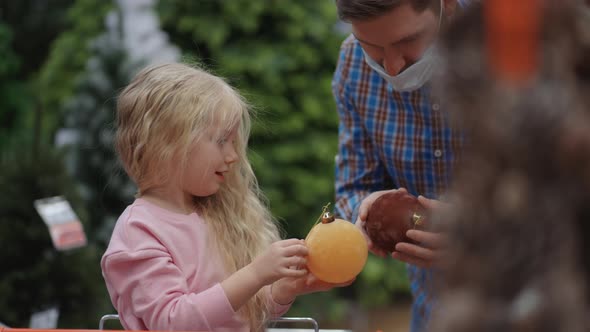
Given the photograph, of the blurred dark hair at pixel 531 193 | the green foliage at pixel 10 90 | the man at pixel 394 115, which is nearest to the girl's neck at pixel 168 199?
the man at pixel 394 115

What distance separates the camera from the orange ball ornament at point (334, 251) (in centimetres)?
188

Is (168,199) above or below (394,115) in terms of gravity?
below

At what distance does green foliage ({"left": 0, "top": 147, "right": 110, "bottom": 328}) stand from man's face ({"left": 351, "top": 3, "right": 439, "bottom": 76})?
2.41 metres

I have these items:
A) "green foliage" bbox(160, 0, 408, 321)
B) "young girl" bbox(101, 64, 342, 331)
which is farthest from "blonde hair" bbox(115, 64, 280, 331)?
"green foliage" bbox(160, 0, 408, 321)

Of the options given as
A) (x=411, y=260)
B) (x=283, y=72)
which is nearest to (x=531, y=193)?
(x=411, y=260)

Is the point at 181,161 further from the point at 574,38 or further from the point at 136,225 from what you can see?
the point at 574,38

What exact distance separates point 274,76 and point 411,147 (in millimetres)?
2893

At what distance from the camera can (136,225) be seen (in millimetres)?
2041

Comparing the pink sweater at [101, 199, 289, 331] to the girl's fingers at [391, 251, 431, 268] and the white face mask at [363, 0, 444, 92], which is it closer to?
the girl's fingers at [391, 251, 431, 268]

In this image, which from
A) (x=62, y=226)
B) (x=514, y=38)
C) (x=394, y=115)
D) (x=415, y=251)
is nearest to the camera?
(x=514, y=38)

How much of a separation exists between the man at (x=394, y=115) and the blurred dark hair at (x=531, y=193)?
1.29m

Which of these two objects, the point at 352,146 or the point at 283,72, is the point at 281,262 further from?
the point at 283,72

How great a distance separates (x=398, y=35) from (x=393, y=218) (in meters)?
0.47

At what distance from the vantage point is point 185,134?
211 centimetres
